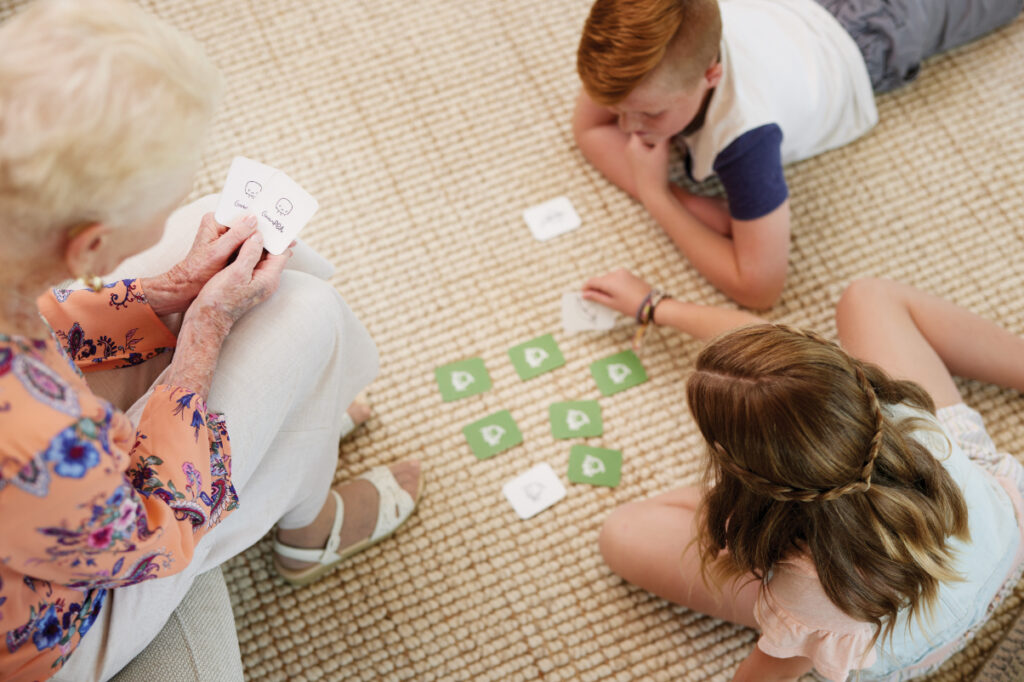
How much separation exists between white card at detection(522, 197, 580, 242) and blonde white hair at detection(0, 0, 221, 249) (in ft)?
2.80

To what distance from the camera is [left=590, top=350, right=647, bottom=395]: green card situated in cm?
138

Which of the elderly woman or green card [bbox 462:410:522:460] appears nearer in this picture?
the elderly woman

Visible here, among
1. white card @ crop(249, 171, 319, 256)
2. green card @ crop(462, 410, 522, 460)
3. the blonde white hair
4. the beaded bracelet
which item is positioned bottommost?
green card @ crop(462, 410, 522, 460)

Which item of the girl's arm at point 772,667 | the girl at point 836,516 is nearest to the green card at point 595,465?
the girl at point 836,516

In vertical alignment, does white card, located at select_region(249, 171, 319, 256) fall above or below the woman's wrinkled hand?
above

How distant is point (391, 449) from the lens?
4.42 feet

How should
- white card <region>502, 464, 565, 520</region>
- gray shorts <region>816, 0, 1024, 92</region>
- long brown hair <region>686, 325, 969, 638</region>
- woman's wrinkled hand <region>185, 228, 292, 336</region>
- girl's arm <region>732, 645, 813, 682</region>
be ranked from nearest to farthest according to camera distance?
long brown hair <region>686, 325, 969, 638</region> → woman's wrinkled hand <region>185, 228, 292, 336</region> → girl's arm <region>732, 645, 813, 682</region> → white card <region>502, 464, 565, 520</region> → gray shorts <region>816, 0, 1024, 92</region>

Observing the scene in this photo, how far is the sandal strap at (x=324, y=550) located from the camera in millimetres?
1201

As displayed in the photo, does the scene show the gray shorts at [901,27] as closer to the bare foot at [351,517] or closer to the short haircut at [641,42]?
the short haircut at [641,42]

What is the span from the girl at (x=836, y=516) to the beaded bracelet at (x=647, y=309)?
0.32 meters

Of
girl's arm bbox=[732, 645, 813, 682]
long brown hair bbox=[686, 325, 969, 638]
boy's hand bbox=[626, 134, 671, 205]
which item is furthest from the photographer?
boy's hand bbox=[626, 134, 671, 205]

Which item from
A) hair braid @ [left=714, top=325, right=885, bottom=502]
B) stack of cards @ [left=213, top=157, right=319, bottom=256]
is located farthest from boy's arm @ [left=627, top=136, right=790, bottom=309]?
stack of cards @ [left=213, top=157, right=319, bottom=256]

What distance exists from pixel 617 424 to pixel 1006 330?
65cm

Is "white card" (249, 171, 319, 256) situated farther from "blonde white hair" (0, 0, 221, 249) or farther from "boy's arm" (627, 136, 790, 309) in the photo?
"boy's arm" (627, 136, 790, 309)
